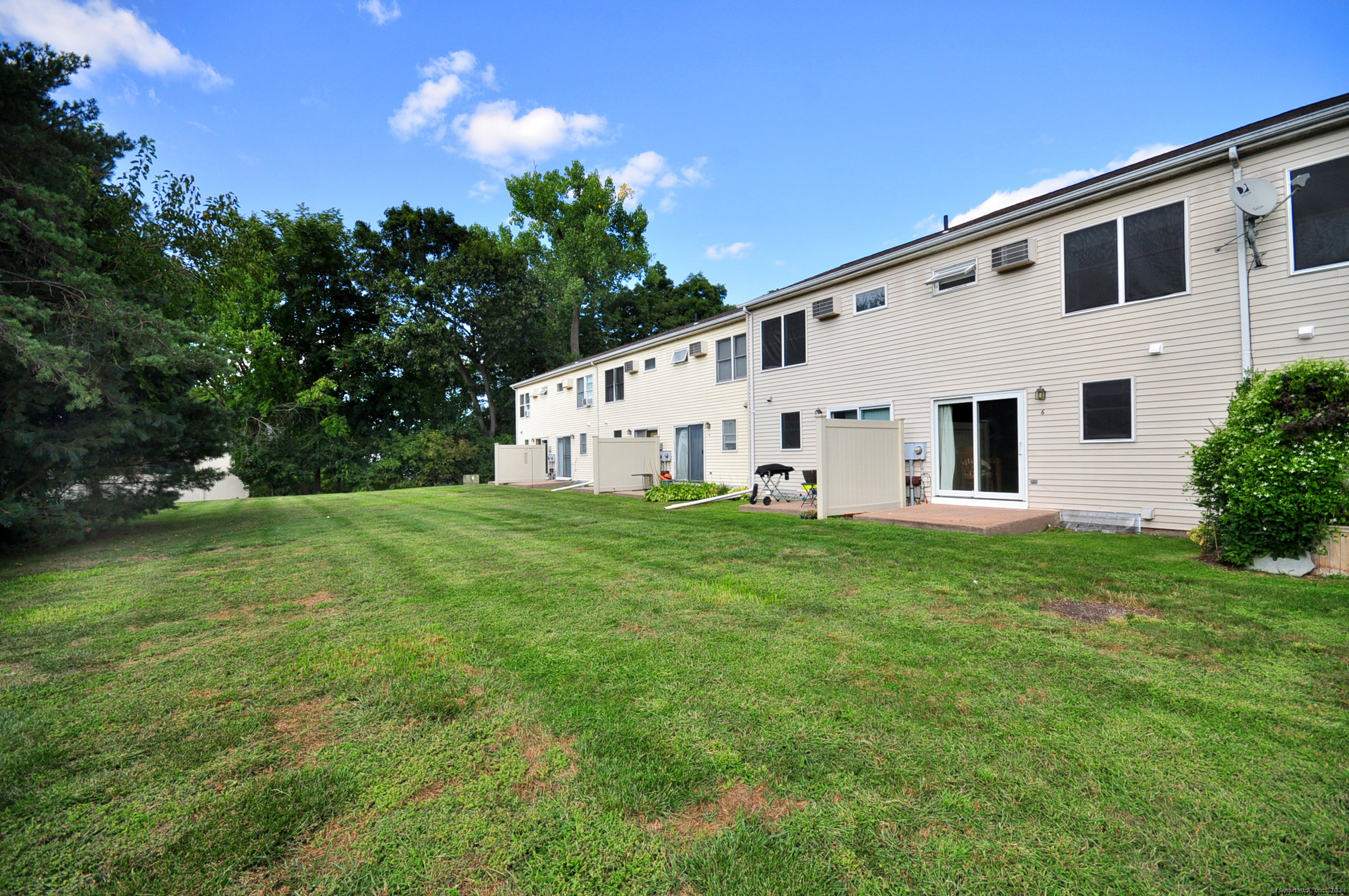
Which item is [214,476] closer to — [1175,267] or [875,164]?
[1175,267]

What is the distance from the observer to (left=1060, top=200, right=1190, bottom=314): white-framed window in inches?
292

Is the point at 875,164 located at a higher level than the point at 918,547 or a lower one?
higher

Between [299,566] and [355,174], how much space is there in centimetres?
2347

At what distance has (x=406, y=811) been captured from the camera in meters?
1.92

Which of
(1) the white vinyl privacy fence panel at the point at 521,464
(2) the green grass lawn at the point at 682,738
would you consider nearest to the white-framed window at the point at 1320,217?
(2) the green grass lawn at the point at 682,738

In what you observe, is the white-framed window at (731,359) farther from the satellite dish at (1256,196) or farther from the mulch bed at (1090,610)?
the mulch bed at (1090,610)

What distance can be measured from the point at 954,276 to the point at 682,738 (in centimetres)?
980

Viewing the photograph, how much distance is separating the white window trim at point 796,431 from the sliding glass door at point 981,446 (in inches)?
124

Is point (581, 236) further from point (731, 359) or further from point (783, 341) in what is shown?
point (783, 341)

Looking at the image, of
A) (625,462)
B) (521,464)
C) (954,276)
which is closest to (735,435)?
(625,462)

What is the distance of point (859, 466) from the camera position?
31.7 feet

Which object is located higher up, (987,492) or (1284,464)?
(1284,464)

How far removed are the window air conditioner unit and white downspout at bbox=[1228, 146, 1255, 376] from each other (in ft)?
7.64

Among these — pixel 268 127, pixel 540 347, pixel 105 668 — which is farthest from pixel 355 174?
pixel 105 668
